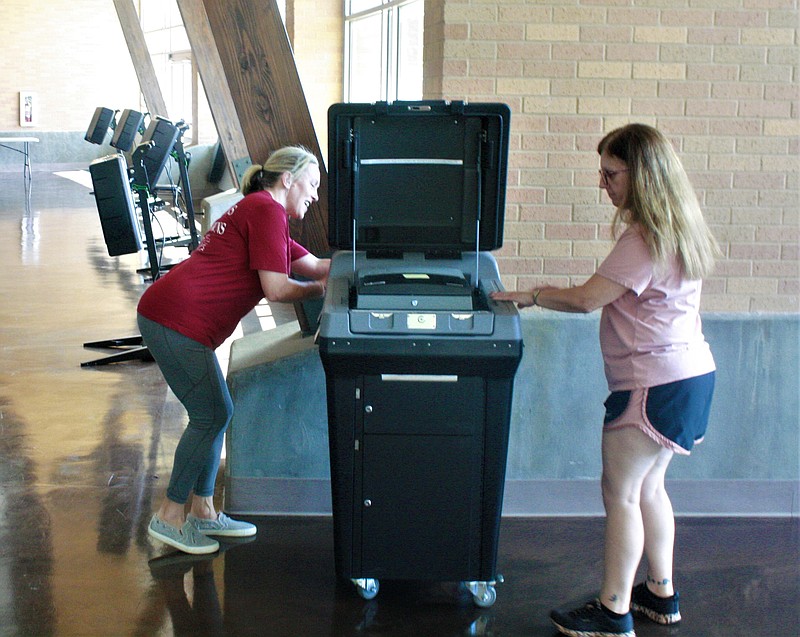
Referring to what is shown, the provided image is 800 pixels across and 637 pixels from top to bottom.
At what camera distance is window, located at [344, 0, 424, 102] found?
10984 millimetres

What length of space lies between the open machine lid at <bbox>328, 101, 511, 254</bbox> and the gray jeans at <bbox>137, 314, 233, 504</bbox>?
1.91 feet

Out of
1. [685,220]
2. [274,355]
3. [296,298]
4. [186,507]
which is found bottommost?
[186,507]

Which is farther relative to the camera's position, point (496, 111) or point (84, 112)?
point (84, 112)

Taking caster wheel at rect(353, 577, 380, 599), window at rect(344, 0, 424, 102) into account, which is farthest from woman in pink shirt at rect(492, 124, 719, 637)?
window at rect(344, 0, 424, 102)

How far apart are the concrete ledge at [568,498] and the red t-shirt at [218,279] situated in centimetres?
80

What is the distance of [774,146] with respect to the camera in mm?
3760

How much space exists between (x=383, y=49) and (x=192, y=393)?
8.89 metres

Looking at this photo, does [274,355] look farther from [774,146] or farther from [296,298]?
[774,146]

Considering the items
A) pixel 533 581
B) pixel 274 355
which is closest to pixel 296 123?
pixel 274 355

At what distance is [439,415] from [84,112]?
2273 cm

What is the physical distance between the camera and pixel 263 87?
14.4ft

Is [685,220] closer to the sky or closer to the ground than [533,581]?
closer to the sky

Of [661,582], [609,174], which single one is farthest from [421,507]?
[609,174]

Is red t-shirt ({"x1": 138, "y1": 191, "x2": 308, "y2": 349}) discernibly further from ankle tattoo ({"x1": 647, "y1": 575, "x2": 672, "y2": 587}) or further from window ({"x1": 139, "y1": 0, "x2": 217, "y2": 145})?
window ({"x1": 139, "y1": 0, "x2": 217, "y2": 145})
